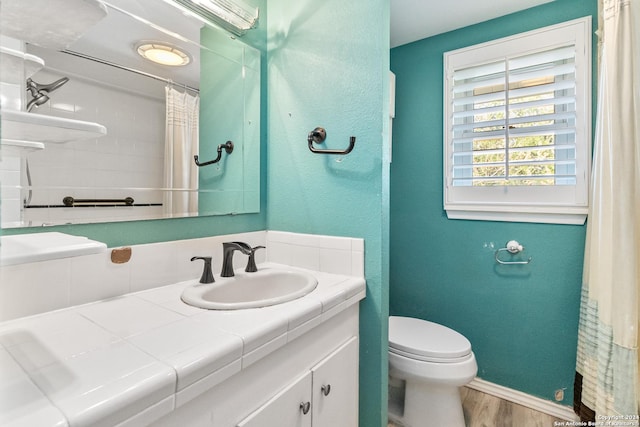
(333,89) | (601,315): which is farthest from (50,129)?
(601,315)

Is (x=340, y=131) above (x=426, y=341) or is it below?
above

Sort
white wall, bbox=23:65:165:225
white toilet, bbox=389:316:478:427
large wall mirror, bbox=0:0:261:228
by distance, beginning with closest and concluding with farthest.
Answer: large wall mirror, bbox=0:0:261:228
white wall, bbox=23:65:165:225
white toilet, bbox=389:316:478:427

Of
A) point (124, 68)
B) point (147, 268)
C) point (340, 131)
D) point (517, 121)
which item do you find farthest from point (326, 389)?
point (517, 121)

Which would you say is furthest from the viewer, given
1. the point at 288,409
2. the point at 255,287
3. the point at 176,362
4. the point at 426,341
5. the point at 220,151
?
the point at 426,341

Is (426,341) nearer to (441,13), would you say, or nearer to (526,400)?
(526,400)

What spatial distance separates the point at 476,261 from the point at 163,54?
1.93 m

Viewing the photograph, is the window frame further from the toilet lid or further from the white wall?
the white wall

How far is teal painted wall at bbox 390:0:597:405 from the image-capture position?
1.67 metres

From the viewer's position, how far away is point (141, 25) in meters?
1.07

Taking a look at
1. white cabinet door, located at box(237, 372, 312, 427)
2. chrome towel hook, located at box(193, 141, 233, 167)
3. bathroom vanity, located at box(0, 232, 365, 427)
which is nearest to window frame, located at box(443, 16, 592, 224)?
bathroom vanity, located at box(0, 232, 365, 427)

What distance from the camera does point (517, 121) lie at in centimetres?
175

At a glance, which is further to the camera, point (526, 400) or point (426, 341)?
point (526, 400)

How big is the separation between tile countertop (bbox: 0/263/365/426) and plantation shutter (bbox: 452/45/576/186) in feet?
4.70

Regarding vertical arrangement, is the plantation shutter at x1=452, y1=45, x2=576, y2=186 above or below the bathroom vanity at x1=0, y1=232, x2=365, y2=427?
above
